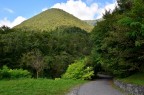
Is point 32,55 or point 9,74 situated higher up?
point 32,55

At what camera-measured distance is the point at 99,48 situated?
43062 millimetres

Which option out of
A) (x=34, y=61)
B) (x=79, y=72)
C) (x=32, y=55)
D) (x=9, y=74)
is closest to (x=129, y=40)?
(x=9, y=74)

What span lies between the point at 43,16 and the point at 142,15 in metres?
174

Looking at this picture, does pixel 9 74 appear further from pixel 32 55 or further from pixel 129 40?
pixel 32 55

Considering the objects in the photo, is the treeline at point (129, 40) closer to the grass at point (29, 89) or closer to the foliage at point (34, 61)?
the grass at point (29, 89)

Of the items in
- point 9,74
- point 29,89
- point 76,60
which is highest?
point 76,60

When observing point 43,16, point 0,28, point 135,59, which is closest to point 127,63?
point 135,59

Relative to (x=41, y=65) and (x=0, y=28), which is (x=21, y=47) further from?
(x=0, y=28)

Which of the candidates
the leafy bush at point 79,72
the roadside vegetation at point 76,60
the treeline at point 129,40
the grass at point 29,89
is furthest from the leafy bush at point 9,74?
the treeline at point 129,40

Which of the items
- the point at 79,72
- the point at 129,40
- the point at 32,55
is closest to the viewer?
the point at 129,40

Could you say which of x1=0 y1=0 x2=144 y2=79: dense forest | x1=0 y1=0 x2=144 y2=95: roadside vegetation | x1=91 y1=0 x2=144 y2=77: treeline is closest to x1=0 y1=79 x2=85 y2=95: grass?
x1=0 y1=0 x2=144 y2=95: roadside vegetation

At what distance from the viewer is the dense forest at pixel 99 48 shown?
981 inches

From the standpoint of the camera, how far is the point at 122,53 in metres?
28.0

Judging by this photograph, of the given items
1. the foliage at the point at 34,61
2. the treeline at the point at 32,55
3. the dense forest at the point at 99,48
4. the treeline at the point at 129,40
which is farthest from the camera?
the treeline at the point at 32,55
